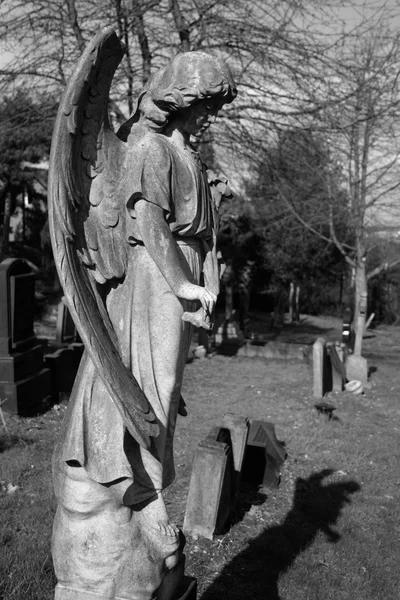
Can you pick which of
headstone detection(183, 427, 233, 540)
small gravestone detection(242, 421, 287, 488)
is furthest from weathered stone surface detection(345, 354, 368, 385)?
headstone detection(183, 427, 233, 540)

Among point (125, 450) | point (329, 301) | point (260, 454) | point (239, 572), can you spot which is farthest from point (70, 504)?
point (329, 301)

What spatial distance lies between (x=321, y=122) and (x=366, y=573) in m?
7.98

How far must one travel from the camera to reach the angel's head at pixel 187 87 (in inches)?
83.4

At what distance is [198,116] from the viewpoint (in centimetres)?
226

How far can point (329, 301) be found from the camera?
24531 millimetres

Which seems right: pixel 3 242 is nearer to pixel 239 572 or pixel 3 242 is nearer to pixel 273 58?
pixel 273 58

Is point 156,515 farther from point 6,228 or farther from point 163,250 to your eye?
point 6,228

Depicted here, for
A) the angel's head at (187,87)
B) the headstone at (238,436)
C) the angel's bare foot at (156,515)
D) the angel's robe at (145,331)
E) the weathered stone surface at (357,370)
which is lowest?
the weathered stone surface at (357,370)

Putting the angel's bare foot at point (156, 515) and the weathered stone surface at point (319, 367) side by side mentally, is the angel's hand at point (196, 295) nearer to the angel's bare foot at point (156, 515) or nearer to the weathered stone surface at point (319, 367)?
the angel's bare foot at point (156, 515)

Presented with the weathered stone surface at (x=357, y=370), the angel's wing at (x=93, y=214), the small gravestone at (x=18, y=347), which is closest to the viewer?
the angel's wing at (x=93, y=214)

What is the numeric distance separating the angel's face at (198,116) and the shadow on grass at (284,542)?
118 inches

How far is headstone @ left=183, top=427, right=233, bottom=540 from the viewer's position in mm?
4512

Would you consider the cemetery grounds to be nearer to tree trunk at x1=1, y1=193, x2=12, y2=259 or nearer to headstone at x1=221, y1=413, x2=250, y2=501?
headstone at x1=221, y1=413, x2=250, y2=501

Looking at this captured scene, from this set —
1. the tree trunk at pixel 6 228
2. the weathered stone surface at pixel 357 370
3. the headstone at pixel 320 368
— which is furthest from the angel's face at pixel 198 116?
the tree trunk at pixel 6 228
